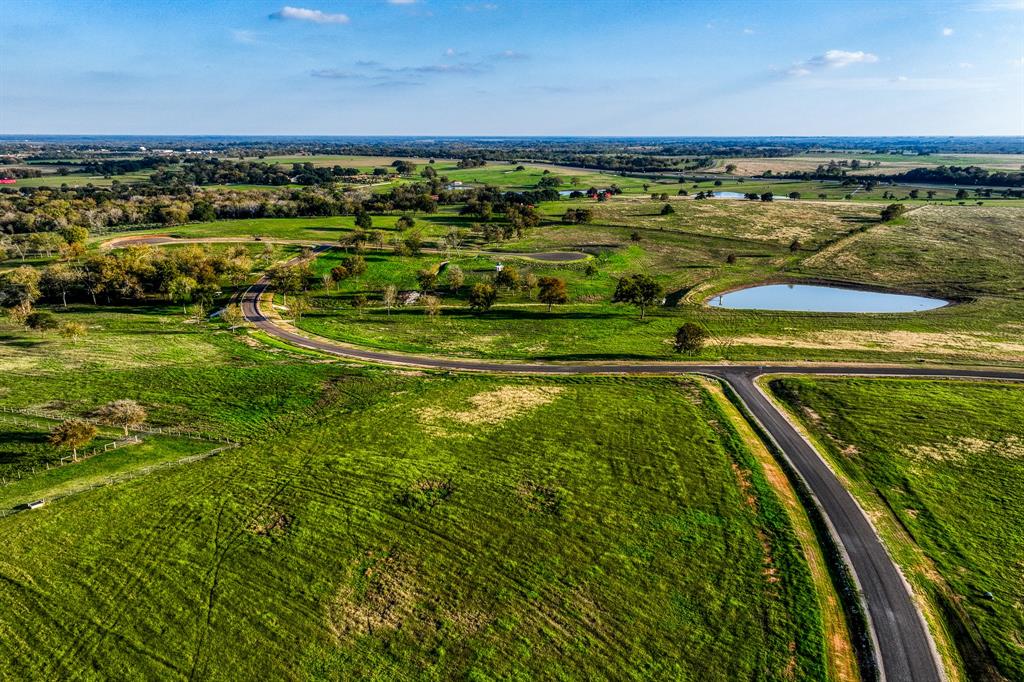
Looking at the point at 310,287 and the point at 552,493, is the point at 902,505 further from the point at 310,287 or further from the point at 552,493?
the point at 310,287

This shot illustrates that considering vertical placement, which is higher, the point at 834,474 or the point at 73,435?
the point at 73,435

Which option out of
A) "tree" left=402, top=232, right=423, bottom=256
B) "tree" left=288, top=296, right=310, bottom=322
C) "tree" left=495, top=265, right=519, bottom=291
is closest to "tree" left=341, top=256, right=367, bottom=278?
"tree" left=402, top=232, right=423, bottom=256

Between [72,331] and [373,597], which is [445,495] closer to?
[373,597]

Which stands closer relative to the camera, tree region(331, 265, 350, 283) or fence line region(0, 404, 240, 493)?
fence line region(0, 404, 240, 493)

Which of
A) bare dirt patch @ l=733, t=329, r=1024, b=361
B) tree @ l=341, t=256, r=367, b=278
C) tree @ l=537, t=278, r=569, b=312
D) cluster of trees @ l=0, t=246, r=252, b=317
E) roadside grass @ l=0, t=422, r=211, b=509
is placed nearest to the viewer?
roadside grass @ l=0, t=422, r=211, b=509

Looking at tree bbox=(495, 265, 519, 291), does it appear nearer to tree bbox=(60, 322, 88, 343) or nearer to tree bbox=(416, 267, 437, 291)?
tree bbox=(416, 267, 437, 291)

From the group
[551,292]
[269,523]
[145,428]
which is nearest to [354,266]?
[551,292]

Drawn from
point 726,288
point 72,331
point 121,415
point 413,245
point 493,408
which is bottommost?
point 493,408
